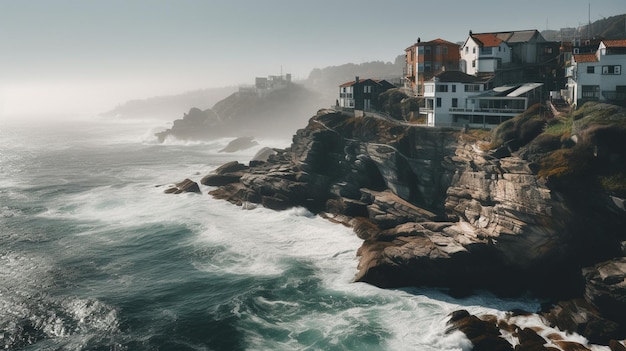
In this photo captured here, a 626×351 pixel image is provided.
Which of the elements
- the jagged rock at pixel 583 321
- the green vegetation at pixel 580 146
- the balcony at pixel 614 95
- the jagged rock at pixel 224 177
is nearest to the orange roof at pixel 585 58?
the balcony at pixel 614 95

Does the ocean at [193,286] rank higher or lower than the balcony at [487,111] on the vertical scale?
lower

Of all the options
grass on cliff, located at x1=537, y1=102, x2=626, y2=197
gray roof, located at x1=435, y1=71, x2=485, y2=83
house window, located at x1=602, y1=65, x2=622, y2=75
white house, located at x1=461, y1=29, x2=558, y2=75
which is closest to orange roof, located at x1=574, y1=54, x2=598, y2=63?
house window, located at x1=602, y1=65, x2=622, y2=75

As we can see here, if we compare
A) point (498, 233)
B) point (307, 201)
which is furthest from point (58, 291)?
point (498, 233)

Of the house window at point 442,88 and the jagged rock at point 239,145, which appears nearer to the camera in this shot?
the house window at point 442,88

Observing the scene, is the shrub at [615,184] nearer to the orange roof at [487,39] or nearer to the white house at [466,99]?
the white house at [466,99]

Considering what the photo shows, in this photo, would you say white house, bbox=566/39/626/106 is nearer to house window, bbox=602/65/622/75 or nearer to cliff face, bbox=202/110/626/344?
house window, bbox=602/65/622/75

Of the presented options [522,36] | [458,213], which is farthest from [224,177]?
[522,36]

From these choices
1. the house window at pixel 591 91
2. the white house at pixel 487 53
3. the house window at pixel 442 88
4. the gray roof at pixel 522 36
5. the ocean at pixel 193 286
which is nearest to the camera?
the ocean at pixel 193 286

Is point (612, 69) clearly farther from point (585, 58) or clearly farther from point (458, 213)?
point (458, 213)
